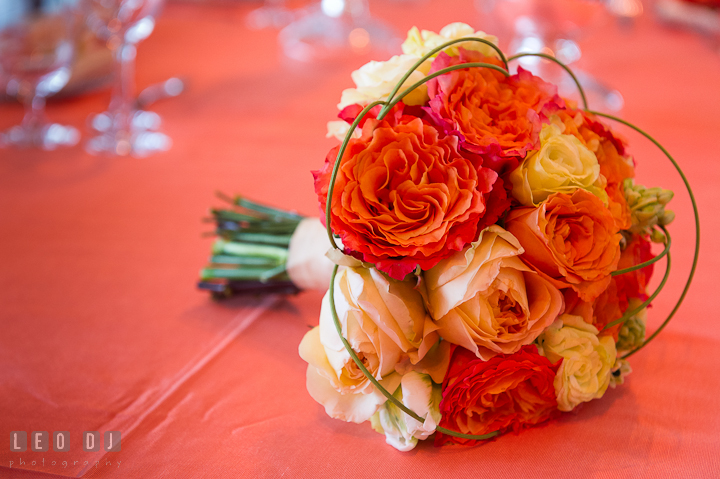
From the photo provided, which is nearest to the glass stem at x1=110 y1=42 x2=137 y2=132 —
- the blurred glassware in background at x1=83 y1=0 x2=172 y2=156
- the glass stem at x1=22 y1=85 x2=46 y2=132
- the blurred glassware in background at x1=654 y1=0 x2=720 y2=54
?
the blurred glassware in background at x1=83 y1=0 x2=172 y2=156

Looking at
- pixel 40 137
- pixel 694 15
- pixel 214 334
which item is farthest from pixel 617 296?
pixel 694 15

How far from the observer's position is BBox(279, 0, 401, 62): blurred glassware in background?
177 cm

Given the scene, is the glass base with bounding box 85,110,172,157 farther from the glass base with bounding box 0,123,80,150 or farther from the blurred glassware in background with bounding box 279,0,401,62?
the blurred glassware in background with bounding box 279,0,401,62

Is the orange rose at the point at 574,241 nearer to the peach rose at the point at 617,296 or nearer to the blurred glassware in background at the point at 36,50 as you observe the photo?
the peach rose at the point at 617,296

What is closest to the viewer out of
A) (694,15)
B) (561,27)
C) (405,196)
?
(405,196)

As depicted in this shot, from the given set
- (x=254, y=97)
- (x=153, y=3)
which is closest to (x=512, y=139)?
(x=153, y=3)

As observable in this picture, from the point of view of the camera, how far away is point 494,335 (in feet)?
1.49

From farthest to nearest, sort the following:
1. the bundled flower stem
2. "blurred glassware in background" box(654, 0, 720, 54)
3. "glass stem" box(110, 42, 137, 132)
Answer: "blurred glassware in background" box(654, 0, 720, 54), "glass stem" box(110, 42, 137, 132), the bundled flower stem

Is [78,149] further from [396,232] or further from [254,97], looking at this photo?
[396,232]

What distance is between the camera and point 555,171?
467 millimetres

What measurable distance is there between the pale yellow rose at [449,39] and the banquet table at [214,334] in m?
0.33

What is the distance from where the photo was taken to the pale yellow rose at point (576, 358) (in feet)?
1.61

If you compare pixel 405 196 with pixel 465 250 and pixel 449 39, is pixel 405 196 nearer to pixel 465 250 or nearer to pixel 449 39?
pixel 465 250

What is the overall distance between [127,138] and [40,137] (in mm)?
182
